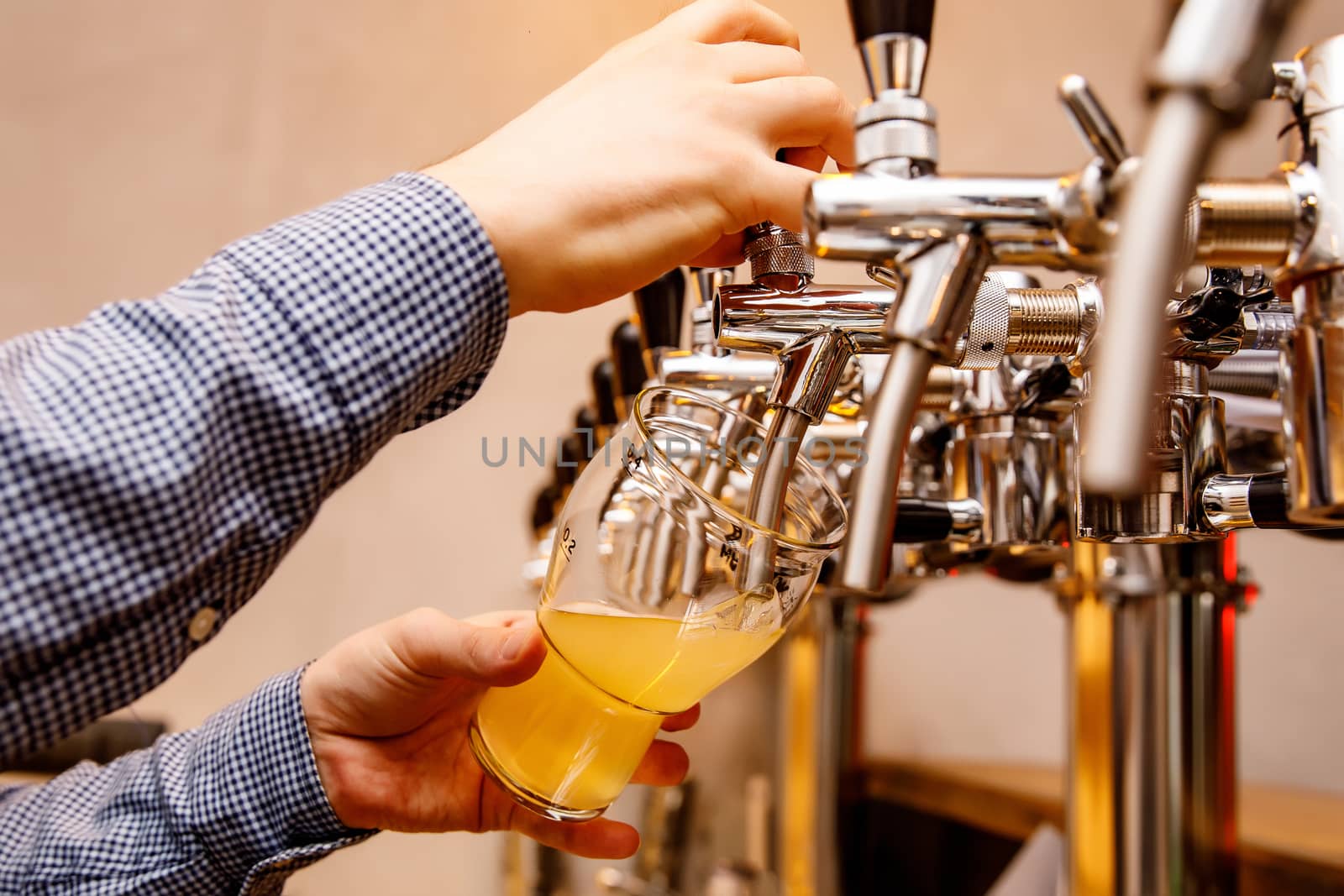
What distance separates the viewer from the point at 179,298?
0.39m

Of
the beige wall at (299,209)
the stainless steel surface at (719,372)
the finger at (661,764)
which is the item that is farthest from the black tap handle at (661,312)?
the beige wall at (299,209)

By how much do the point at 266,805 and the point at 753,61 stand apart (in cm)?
49

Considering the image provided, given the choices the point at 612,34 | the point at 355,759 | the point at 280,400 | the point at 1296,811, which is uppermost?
the point at 612,34

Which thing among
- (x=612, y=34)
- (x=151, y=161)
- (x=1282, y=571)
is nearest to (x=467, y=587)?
(x=151, y=161)

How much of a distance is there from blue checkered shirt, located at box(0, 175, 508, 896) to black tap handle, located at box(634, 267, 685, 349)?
14.0 inches

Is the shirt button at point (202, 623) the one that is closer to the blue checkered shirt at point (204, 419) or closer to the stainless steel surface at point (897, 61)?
the blue checkered shirt at point (204, 419)

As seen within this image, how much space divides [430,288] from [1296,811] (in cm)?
95

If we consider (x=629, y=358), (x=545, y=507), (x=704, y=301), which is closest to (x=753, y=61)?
(x=704, y=301)

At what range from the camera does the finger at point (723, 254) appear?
19.1 inches

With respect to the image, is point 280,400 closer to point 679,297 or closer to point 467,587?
point 679,297

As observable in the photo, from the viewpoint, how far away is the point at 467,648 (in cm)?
54

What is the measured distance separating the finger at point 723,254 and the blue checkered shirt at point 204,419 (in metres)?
0.11

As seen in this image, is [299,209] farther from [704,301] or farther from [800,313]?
[800,313]

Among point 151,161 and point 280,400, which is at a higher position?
point 151,161
